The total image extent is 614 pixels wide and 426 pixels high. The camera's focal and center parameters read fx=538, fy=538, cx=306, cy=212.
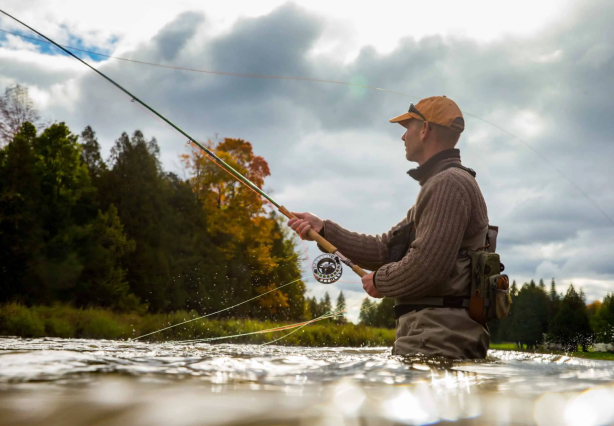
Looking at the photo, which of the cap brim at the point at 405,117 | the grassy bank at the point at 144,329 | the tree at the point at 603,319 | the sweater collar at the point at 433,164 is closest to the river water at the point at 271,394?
the sweater collar at the point at 433,164

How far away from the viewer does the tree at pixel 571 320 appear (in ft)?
93.5

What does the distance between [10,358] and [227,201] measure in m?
23.8

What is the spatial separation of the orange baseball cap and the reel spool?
45.0 inches

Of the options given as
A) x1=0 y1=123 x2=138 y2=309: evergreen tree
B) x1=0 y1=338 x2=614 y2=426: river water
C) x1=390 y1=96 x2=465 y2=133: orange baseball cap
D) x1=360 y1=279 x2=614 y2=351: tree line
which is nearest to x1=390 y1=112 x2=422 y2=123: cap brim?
x1=390 y1=96 x2=465 y2=133: orange baseball cap

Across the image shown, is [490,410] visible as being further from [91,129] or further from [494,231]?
[91,129]

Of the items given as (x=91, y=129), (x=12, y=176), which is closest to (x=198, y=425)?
(x=12, y=176)

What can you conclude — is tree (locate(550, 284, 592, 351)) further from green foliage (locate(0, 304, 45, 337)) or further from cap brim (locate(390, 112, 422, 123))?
cap brim (locate(390, 112, 422, 123))

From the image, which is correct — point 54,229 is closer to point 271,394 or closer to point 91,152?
point 91,152

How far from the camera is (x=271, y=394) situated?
41.6 inches

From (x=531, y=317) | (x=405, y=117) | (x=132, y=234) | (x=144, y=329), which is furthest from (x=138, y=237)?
(x=405, y=117)

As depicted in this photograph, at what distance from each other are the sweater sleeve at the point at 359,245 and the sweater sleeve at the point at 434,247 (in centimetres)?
114

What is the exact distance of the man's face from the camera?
11.1ft

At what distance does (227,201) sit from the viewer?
2502 cm

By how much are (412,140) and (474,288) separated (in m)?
1.07
